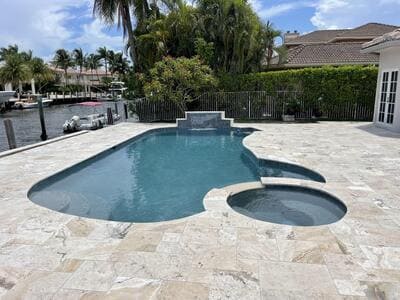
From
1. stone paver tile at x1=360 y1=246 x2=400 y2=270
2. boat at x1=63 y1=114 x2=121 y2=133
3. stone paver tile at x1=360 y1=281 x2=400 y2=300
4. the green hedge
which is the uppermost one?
the green hedge

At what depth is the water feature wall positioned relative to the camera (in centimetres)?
1500

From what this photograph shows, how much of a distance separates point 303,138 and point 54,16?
46.5 feet

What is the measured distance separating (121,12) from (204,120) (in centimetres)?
840

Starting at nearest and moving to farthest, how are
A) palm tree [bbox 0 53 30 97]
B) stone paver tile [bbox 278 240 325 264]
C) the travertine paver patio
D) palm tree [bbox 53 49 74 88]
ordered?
the travertine paver patio, stone paver tile [bbox 278 240 325 264], palm tree [bbox 0 53 30 97], palm tree [bbox 53 49 74 88]

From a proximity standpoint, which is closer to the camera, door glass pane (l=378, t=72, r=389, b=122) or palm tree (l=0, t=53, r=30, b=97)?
door glass pane (l=378, t=72, r=389, b=122)

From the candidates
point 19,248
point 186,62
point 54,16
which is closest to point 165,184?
point 19,248

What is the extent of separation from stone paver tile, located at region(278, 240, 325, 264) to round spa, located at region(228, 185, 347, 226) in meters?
1.21

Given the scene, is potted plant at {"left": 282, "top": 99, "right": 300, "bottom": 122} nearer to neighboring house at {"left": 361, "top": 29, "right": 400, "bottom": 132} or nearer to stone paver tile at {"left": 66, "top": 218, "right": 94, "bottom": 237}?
neighboring house at {"left": 361, "top": 29, "right": 400, "bottom": 132}

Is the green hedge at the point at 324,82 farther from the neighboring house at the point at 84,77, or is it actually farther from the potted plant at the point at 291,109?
the neighboring house at the point at 84,77

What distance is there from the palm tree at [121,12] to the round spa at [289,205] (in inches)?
580

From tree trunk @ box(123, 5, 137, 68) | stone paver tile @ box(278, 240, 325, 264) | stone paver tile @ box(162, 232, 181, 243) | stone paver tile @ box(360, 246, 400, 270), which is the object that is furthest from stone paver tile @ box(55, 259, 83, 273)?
tree trunk @ box(123, 5, 137, 68)

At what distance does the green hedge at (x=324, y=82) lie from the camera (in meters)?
15.2

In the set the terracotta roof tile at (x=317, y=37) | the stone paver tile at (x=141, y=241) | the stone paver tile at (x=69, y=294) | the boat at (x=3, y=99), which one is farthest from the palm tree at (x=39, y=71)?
the stone paver tile at (x=69, y=294)

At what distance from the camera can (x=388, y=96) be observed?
12.4 m
